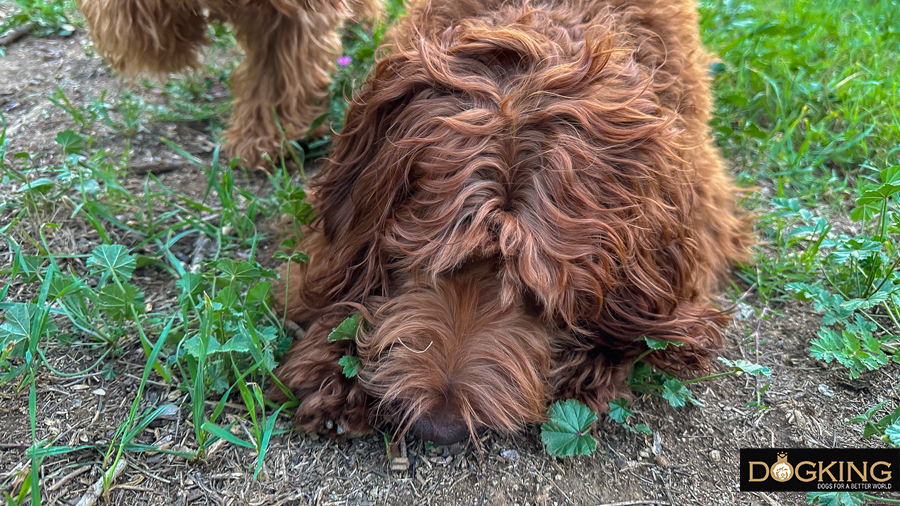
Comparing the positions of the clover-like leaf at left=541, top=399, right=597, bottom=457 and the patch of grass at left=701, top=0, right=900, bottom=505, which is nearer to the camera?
the clover-like leaf at left=541, top=399, right=597, bottom=457

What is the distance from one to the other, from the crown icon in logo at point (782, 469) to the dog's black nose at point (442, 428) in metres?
1.05

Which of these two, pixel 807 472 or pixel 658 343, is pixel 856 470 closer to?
pixel 807 472

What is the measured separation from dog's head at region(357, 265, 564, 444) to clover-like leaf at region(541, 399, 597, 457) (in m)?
0.06

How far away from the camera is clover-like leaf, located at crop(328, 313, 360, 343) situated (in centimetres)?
211

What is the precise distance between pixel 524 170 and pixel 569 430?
0.85 meters

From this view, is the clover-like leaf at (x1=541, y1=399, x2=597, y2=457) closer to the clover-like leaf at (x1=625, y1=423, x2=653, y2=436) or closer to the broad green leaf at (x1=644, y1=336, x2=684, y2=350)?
the clover-like leaf at (x1=625, y1=423, x2=653, y2=436)

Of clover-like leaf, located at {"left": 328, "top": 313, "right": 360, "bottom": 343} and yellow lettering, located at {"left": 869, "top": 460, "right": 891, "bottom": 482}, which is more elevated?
clover-like leaf, located at {"left": 328, "top": 313, "right": 360, "bottom": 343}

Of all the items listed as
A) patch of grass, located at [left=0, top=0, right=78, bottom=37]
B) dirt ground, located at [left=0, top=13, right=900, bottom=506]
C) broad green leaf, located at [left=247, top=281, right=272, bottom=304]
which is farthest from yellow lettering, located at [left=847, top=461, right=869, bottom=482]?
patch of grass, located at [left=0, top=0, right=78, bottom=37]

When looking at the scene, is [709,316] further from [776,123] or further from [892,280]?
[776,123]

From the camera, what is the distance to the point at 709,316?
7.75ft

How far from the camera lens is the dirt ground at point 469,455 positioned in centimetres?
199

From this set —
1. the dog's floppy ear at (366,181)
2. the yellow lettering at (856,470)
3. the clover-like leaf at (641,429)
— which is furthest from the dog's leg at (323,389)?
the yellow lettering at (856,470)

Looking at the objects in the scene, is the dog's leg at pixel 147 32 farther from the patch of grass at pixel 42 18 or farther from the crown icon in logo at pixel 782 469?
the crown icon in logo at pixel 782 469

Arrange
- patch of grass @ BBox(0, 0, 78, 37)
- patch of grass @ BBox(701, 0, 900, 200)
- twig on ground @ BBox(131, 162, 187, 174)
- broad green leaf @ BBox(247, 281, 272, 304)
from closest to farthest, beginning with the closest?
broad green leaf @ BBox(247, 281, 272, 304)
twig on ground @ BBox(131, 162, 187, 174)
patch of grass @ BBox(701, 0, 900, 200)
patch of grass @ BBox(0, 0, 78, 37)
